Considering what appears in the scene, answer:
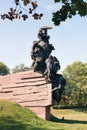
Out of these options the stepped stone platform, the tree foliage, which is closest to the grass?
the stepped stone platform

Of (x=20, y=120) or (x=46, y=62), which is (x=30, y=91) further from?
(x=20, y=120)

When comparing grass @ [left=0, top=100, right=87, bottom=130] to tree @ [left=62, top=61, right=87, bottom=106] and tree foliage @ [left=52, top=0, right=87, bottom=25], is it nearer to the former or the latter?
tree foliage @ [left=52, top=0, right=87, bottom=25]

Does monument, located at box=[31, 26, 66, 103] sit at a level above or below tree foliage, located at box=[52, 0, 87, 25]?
above

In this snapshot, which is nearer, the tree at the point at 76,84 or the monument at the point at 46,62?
the monument at the point at 46,62

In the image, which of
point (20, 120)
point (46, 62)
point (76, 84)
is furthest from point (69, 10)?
point (76, 84)

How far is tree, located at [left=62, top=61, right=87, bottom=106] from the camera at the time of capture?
59344 millimetres

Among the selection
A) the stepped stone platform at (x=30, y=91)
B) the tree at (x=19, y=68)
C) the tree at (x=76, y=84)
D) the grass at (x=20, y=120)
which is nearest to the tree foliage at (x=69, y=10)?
the grass at (x=20, y=120)

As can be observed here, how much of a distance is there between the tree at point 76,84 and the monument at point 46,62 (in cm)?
3689

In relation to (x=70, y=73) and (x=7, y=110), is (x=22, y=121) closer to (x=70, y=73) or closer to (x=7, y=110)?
(x=7, y=110)

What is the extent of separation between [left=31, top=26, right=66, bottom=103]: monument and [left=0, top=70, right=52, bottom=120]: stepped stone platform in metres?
0.39

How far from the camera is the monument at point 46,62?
21844mm

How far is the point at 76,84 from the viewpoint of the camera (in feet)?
202

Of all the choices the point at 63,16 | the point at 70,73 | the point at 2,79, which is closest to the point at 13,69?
the point at 70,73

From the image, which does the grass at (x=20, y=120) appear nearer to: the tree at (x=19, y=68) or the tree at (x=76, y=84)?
the tree at (x=76, y=84)
